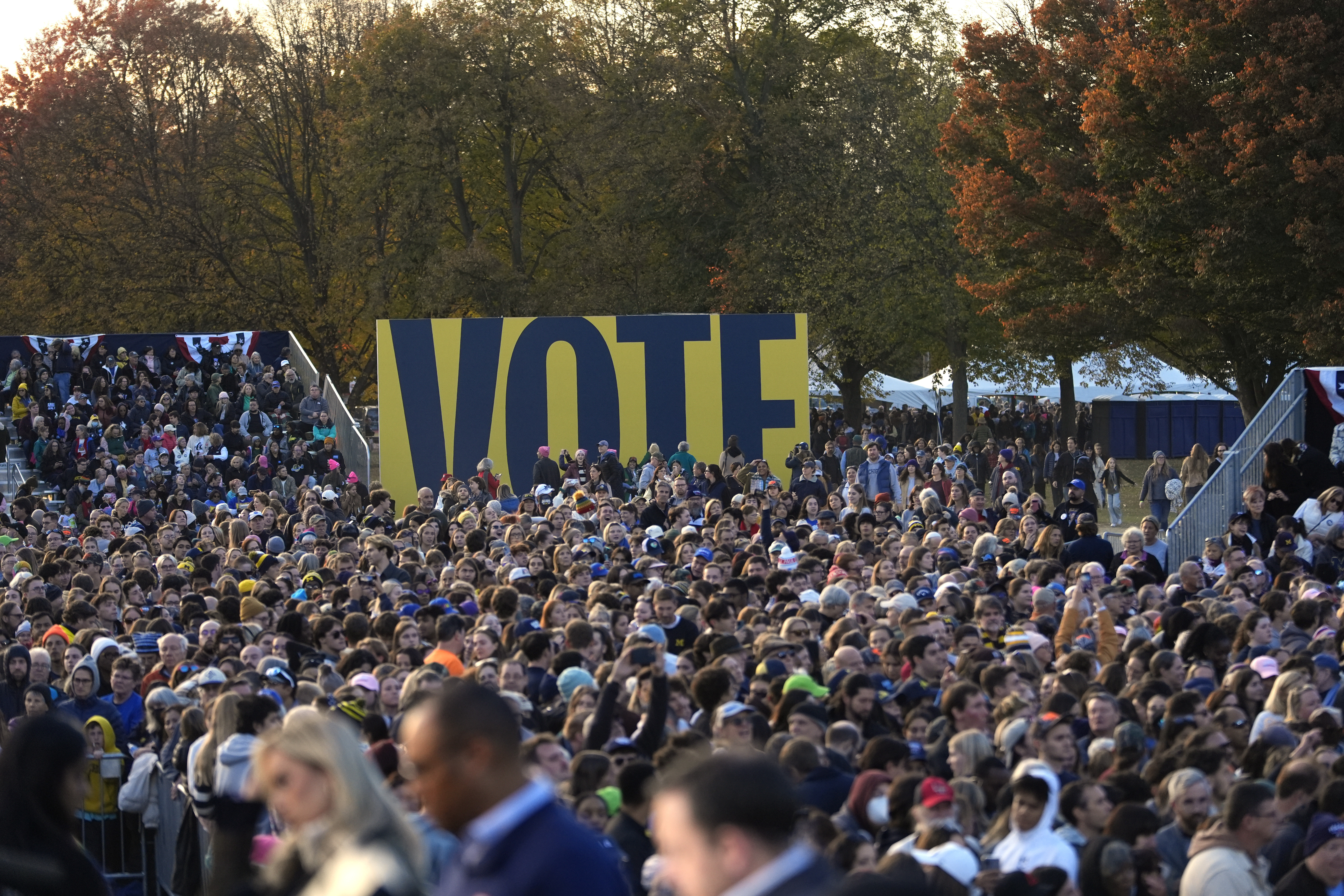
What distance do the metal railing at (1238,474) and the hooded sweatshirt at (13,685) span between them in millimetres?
13423

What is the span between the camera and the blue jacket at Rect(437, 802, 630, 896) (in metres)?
3.07

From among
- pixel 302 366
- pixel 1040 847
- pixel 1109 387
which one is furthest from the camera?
pixel 1109 387

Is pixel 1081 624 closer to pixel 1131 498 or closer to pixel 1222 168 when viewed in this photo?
pixel 1222 168

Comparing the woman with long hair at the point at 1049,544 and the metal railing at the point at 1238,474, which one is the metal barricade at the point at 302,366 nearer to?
the metal railing at the point at 1238,474

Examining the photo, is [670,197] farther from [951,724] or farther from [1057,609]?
[951,724]

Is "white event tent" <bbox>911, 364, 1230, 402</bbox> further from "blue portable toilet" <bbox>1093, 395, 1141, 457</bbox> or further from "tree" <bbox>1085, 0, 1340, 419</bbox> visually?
"tree" <bbox>1085, 0, 1340, 419</bbox>

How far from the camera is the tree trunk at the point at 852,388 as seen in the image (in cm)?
4009

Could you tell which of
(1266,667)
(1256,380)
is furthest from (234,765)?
(1256,380)

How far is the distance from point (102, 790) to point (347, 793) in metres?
6.32

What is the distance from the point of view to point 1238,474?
748 inches

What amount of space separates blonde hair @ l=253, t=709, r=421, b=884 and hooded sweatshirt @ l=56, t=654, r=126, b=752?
622 cm

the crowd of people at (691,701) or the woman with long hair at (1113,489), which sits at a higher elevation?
the crowd of people at (691,701)

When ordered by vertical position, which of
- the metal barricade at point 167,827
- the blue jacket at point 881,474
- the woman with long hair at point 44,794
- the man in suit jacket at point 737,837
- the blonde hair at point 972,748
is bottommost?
the metal barricade at point 167,827

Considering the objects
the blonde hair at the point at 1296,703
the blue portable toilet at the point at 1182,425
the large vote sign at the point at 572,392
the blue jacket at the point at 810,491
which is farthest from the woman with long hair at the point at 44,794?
the blue portable toilet at the point at 1182,425
